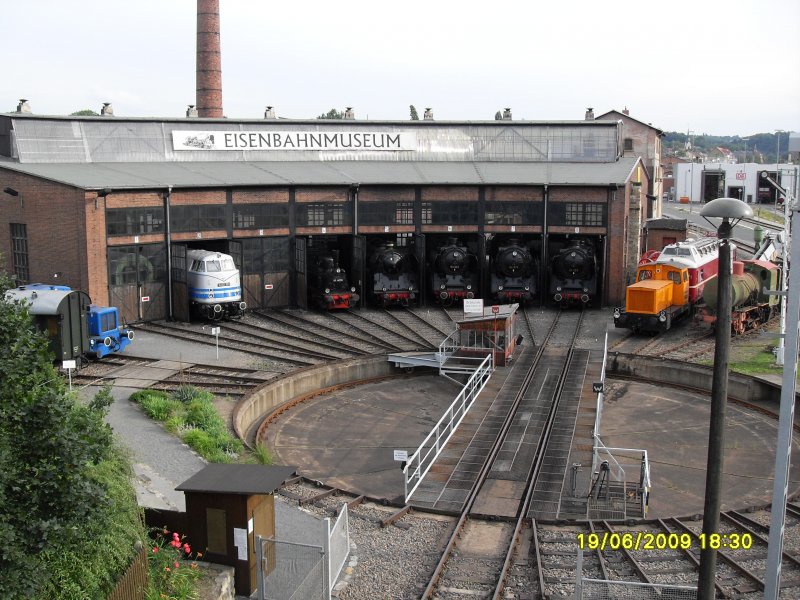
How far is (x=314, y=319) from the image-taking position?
36.2m

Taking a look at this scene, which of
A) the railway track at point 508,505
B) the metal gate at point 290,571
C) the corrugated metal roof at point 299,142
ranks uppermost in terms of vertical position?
the corrugated metal roof at point 299,142

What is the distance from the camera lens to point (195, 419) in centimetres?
2212

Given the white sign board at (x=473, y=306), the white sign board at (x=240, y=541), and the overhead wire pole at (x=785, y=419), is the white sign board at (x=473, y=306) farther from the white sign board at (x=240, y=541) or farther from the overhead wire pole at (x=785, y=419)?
the overhead wire pole at (x=785, y=419)

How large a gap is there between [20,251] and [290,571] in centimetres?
2525

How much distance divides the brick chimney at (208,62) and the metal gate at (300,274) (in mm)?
13474

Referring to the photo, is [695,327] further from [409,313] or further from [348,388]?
[348,388]

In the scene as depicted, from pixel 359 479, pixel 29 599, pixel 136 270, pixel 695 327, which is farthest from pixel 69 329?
pixel 695 327

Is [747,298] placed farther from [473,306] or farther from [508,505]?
[508,505]

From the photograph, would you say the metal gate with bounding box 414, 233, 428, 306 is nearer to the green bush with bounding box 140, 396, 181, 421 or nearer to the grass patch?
the grass patch

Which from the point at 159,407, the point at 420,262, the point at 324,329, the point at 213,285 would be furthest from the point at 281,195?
the point at 159,407

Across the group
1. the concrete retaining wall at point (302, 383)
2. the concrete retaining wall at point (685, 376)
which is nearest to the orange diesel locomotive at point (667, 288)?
the concrete retaining wall at point (685, 376)

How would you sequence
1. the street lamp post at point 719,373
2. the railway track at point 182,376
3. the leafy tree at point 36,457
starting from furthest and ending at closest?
the railway track at point 182,376, the leafy tree at point 36,457, the street lamp post at point 719,373

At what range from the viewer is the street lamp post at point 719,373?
30.3ft

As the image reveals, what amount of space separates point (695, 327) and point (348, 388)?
14729mm
